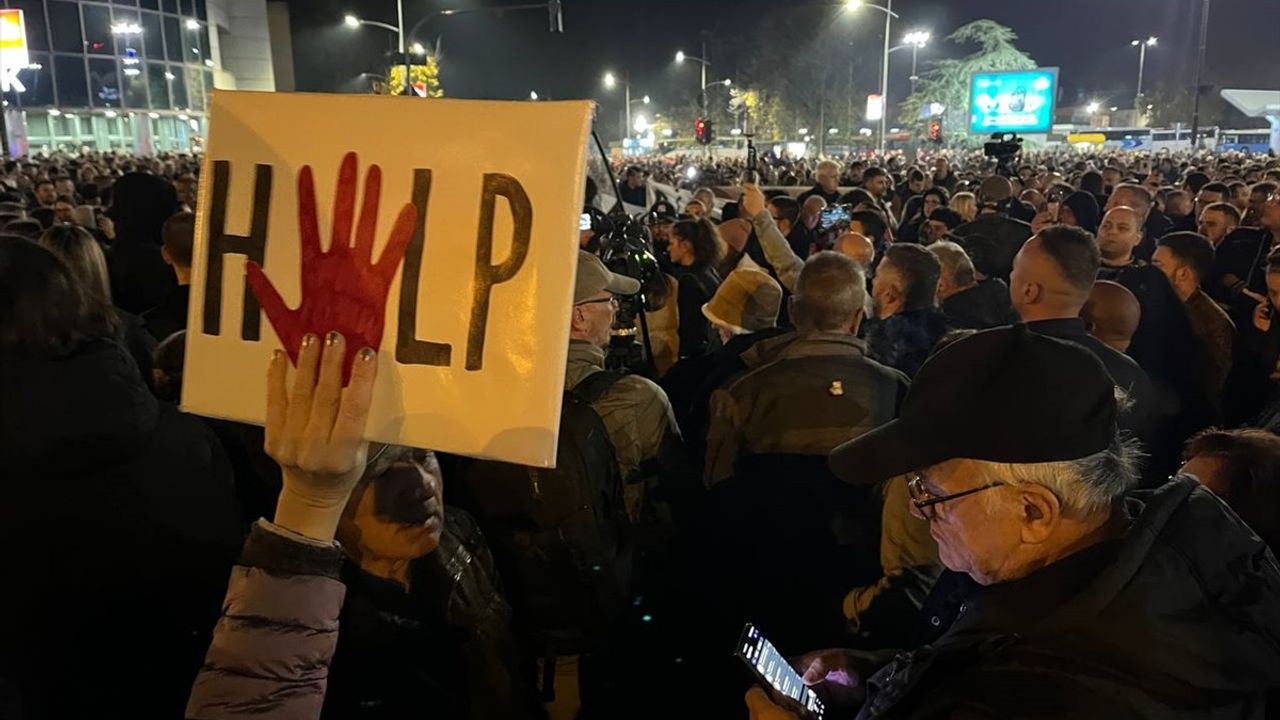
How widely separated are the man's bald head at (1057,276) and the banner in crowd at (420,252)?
2.66m

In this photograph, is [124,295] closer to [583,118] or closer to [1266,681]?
[583,118]

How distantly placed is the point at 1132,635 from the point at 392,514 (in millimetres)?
1487

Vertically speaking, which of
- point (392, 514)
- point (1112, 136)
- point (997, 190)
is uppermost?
point (1112, 136)

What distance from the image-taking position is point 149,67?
40656 millimetres

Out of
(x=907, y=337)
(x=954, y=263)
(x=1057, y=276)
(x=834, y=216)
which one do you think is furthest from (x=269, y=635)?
(x=834, y=216)

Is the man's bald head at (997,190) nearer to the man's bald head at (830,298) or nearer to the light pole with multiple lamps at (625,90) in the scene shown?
the man's bald head at (830,298)

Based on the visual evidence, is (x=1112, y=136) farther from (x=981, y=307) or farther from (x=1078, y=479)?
(x=1078, y=479)

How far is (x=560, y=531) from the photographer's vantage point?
291cm

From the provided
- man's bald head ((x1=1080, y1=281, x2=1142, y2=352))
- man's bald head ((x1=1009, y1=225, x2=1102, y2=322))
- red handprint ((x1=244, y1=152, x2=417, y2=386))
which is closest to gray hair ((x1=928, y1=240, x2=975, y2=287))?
man's bald head ((x1=1080, y1=281, x2=1142, y2=352))

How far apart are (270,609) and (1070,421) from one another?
1314mm

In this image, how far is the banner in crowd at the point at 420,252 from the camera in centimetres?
151

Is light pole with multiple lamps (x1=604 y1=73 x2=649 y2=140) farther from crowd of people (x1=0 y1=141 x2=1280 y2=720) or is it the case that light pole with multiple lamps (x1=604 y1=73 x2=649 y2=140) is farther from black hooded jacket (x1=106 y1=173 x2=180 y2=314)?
crowd of people (x1=0 y1=141 x2=1280 y2=720)

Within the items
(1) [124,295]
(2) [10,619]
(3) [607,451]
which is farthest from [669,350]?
(2) [10,619]

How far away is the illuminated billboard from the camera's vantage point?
18.8m
